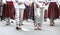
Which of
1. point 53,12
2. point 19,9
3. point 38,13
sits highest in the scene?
point 19,9

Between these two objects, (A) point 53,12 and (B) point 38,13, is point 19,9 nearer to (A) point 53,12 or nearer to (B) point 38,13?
(B) point 38,13

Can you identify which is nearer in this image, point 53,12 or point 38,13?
point 38,13

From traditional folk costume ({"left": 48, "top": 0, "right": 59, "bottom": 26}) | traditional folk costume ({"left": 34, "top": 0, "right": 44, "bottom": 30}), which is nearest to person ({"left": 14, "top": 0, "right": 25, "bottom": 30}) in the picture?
traditional folk costume ({"left": 34, "top": 0, "right": 44, "bottom": 30})

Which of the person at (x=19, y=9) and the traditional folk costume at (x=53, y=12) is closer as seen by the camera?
the person at (x=19, y=9)

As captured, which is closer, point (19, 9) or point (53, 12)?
Result: point (19, 9)

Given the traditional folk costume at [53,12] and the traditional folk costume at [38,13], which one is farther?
the traditional folk costume at [53,12]

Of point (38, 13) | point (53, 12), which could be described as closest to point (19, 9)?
point (38, 13)

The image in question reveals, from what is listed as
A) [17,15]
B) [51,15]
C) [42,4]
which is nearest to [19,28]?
[17,15]

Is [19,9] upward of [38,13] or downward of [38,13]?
upward

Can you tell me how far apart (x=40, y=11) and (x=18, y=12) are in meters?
0.77

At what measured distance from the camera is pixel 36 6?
32.4ft

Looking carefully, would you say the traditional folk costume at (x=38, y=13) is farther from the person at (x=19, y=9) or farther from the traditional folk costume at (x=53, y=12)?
the traditional folk costume at (x=53, y=12)

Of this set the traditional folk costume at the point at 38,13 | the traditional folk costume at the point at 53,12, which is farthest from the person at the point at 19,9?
the traditional folk costume at the point at 53,12

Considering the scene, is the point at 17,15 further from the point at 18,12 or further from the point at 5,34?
the point at 5,34
